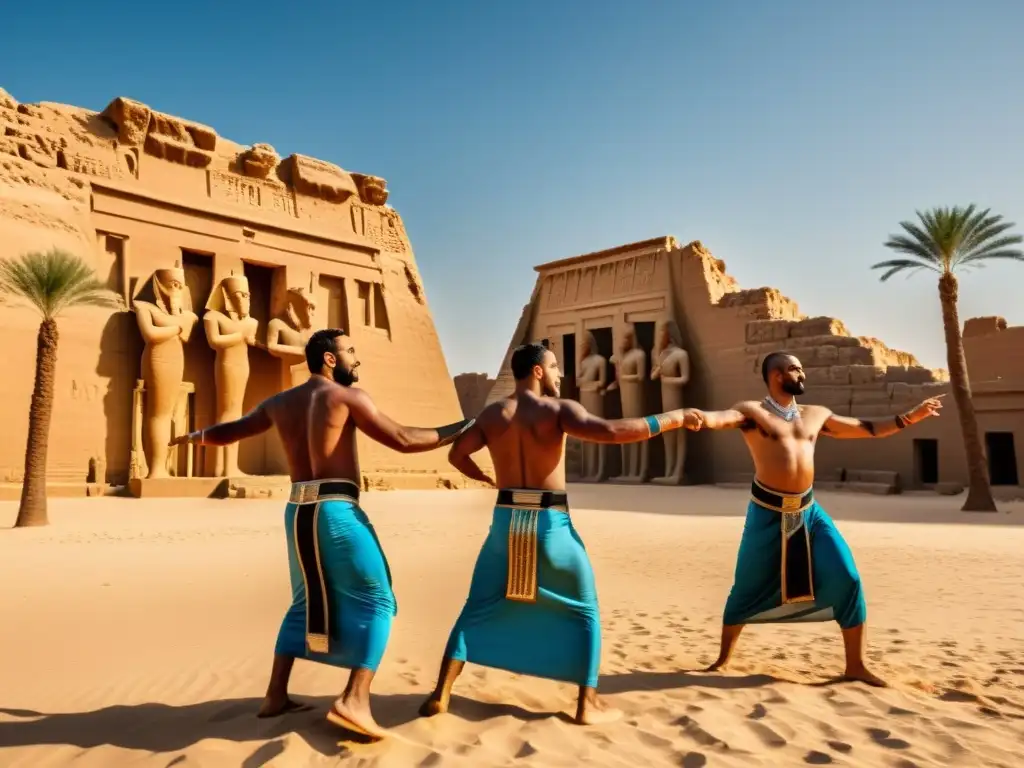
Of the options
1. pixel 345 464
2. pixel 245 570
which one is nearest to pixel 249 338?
pixel 245 570

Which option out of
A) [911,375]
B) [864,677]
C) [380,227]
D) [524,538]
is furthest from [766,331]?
[524,538]

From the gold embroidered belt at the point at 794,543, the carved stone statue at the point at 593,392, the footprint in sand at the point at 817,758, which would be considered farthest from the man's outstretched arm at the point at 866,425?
the carved stone statue at the point at 593,392

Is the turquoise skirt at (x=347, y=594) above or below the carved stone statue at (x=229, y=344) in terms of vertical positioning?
below

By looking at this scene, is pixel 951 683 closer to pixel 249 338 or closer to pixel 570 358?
pixel 249 338

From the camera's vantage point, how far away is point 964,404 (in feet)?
49.9

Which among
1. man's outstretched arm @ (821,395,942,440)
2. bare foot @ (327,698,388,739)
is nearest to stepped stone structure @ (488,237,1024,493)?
man's outstretched arm @ (821,395,942,440)

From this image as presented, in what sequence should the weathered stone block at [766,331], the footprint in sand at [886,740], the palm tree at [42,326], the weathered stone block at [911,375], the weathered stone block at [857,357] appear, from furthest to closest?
1. the weathered stone block at [766,331]
2. the weathered stone block at [857,357]
3. the weathered stone block at [911,375]
4. the palm tree at [42,326]
5. the footprint in sand at [886,740]

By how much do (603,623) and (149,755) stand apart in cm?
300

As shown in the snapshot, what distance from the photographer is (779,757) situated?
292 cm

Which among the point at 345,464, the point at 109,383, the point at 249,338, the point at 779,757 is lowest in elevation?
the point at 779,757

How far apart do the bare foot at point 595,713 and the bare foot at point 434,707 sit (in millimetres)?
549

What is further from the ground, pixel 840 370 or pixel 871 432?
pixel 840 370

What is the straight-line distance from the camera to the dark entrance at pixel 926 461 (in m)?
19.0

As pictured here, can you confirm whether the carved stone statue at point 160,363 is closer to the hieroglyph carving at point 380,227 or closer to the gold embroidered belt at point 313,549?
the hieroglyph carving at point 380,227
